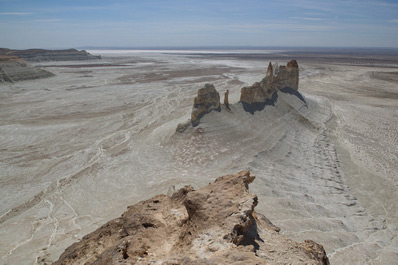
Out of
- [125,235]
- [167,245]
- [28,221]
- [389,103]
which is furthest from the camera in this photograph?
[389,103]

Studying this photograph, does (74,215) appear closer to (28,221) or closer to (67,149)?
(28,221)

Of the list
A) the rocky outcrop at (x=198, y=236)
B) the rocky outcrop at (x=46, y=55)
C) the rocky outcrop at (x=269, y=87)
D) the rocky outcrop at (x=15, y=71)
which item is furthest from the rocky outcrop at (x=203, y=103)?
the rocky outcrop at (x=46, y=55)

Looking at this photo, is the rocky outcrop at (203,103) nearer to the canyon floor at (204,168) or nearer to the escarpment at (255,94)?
the escarpment at (255,94)

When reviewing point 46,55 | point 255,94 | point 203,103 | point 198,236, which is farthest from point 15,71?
point 46,55

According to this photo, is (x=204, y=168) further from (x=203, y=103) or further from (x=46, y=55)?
(x=46, y=55)

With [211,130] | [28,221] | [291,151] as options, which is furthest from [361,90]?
[28,221]

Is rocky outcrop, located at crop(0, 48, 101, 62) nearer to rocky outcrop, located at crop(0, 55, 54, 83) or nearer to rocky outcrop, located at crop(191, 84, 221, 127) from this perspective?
rocky outcrop, located at crop(0, 55, 54, 83)

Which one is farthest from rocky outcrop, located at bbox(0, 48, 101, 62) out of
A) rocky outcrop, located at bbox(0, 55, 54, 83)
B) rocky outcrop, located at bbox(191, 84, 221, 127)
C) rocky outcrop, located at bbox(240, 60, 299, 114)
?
rocky outcrop, located at bbox(191, 84, 221, 127)
